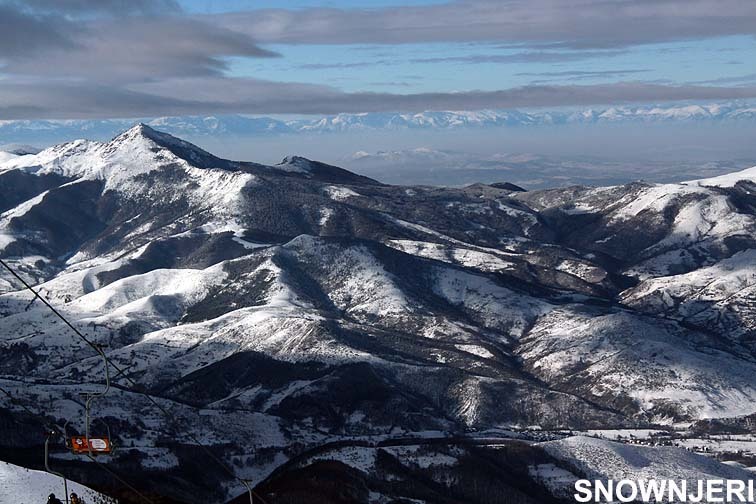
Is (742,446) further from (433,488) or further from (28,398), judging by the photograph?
(28,398)

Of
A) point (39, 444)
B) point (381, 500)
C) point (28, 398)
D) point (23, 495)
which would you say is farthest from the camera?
point (28, 398)

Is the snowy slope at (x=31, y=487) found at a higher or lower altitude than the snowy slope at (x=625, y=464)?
higher

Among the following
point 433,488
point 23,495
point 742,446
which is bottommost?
point 742,446

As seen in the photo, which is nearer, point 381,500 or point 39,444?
point 381,500

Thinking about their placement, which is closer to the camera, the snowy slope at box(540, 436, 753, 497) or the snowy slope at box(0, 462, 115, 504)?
the snowy slope at box(0, 462, 115, 504)

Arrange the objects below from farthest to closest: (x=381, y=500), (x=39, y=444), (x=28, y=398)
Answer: (x=28, y=398) < (x=39, y=444) < (x=381, y=500)

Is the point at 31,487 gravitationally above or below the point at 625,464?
above

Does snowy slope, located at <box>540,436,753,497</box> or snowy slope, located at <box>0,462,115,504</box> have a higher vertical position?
snowy slope, located at <box>0,462,115,504</box>


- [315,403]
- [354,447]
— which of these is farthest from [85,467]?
[315,403]

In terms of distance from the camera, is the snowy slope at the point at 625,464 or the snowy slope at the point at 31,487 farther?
the snowy slope at the point at 625,464

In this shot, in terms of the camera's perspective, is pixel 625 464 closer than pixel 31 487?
→ No

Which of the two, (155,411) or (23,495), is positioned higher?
(23,495)
